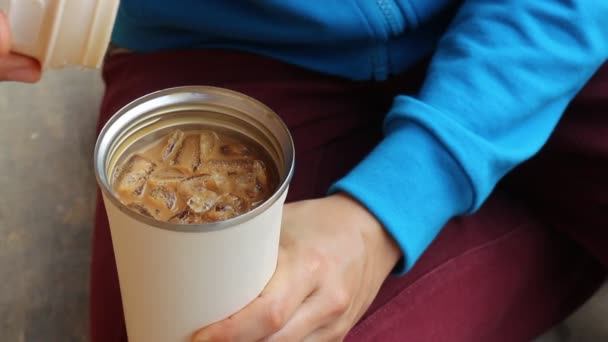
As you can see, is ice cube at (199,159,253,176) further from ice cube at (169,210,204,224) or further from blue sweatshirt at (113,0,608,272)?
blue sweatshirt at (113,0,608,272)

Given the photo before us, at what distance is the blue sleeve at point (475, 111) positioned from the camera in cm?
56

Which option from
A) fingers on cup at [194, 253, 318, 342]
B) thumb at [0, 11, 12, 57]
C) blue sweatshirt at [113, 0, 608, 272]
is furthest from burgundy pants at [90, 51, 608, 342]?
thumb at [0, 11, 12, 57]

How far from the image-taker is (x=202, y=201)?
40 cm

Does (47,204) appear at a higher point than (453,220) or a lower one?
lower

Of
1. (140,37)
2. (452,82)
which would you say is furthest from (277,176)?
(140,37)

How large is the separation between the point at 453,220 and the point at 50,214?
564mm

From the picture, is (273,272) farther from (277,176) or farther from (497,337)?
(497,337)

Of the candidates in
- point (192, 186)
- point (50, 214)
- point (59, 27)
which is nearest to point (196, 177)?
point (192, 186)

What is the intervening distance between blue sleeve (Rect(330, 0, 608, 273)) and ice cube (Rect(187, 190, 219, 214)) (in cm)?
16

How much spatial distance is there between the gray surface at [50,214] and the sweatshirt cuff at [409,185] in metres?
0.31

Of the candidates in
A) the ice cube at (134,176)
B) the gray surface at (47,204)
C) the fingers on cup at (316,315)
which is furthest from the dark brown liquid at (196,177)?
the gray surface at (47,204)

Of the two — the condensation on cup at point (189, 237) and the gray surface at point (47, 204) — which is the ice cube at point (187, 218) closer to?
the condensation on cup at point (189, 237)

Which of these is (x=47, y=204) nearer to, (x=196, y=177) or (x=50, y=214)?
(x=50, y=214)

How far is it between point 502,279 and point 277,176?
0.32 m
